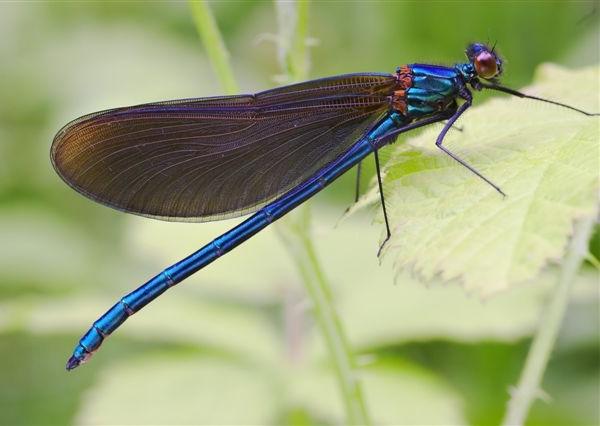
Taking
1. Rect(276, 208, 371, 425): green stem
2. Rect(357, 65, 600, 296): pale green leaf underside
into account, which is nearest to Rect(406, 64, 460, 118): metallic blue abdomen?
Rect(357, 65, 600, 296): pale green leaf underside

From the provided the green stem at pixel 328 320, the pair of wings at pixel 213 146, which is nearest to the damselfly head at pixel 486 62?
the pair of wings at pixel 213 146

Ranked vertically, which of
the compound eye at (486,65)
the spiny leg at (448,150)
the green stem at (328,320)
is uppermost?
the compound eye at (486,65)

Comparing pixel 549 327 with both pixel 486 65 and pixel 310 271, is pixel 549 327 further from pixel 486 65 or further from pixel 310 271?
pixel 486 65

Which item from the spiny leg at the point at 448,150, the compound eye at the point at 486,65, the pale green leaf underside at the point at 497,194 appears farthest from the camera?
the compound eye at the point at 486,65

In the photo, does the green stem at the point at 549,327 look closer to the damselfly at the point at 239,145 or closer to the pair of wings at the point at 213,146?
the damselfly at the point at 239,145

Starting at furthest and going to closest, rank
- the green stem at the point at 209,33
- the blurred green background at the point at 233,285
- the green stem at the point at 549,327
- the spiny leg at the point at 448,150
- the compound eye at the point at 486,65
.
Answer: the blurred green background at the point at 233,285, the compound eye at the point at 486,65, the green stem at the point at 209,33, the green stem at the point at 549,327, the spiny leg at the point at 448,150

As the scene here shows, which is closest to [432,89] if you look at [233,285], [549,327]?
[549,327]

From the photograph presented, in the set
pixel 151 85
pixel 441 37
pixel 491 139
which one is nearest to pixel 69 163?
pixel 491 139
